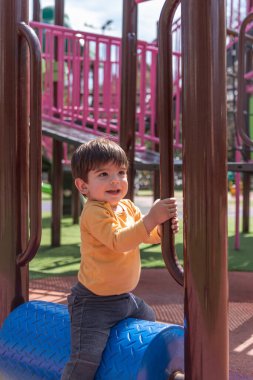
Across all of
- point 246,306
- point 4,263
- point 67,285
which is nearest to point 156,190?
point 67,285

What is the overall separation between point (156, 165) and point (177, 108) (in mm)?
1059

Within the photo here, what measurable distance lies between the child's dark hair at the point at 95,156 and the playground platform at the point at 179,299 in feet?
3.03

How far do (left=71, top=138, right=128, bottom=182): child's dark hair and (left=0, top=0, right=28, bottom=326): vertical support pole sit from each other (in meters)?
0.34

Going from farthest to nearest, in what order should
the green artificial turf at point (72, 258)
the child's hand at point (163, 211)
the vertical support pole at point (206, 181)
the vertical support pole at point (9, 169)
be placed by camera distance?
the green artificial turf at point (72, 258), the vertical support pole at point (9, 169), the child's hand at point (163, 211), the vertical support pole at point (206, 181)

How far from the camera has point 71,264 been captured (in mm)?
4242

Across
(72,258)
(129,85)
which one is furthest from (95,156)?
(72,258)

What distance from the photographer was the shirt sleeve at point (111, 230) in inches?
53.6

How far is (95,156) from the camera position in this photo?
59.2 inches

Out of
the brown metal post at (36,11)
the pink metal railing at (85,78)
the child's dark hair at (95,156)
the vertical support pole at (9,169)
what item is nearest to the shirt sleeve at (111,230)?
the child's dark hair at (95,156)

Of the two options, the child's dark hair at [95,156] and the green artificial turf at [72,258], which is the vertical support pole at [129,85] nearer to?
the green artificial turf at [72,258]

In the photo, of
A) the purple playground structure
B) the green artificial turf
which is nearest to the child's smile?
the purple playground structure

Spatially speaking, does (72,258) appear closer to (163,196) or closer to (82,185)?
(82,185)

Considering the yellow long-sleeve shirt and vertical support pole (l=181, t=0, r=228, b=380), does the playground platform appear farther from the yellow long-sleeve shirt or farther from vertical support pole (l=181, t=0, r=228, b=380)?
vertical support pole (l=181, t=0, r=228, b=380)

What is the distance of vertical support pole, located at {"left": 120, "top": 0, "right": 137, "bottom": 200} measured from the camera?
3094mm
